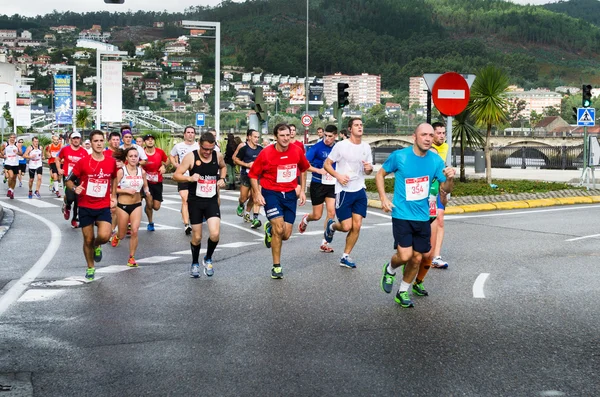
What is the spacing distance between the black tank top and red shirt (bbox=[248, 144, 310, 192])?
1.47 ft

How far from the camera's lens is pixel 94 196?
33.7 ft

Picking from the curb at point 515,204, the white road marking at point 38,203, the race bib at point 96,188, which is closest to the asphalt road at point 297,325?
the race bib at point 96,188

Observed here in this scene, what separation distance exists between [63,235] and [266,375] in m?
10.3

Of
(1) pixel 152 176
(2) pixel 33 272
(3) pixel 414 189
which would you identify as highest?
(3) pixel 414 189

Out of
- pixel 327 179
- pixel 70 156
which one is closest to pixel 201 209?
pixel 327 179

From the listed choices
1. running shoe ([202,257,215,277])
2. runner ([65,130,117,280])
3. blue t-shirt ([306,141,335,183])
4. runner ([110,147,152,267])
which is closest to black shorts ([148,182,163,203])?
runner ([110,147,152,267])

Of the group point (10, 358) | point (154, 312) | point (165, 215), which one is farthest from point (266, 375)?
point (165, 215)

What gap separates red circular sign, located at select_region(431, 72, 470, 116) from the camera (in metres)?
14.8

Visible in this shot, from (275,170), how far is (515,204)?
11.8 meters

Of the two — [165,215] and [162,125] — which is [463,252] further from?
[162,125]

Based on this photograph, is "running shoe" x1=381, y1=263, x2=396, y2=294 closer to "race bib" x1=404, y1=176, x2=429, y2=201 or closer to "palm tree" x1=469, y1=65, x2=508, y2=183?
"race bib" x1=404, y1=176, x2=429, y2=201

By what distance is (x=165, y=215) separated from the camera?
62.8 feet

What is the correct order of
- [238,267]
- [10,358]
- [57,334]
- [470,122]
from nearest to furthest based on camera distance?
[10,358] < [57,334] < [238,267] < [470,122]

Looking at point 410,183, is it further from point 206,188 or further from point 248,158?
point 248,158
